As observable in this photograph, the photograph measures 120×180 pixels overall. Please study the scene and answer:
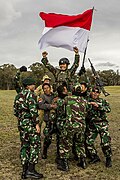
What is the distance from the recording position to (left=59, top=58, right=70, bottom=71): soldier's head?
7.18m

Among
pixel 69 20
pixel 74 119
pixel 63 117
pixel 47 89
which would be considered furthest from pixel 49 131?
pixel 69 20

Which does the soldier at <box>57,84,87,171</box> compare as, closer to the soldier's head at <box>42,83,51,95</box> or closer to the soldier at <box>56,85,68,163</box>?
the soldier at <box>56,85,68,163</box>

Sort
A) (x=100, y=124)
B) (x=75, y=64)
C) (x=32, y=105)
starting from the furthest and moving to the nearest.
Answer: (x=75, y=64) → (x=100, y=124) → (x=32, y=105)

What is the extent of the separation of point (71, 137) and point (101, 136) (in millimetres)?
775

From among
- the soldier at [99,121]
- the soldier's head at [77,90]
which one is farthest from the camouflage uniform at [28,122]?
the soldier at [99,121]

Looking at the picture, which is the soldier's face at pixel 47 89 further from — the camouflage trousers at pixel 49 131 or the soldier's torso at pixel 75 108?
the soldier's torso at pixel 75 108

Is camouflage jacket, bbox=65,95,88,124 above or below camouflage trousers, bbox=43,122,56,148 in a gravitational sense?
above

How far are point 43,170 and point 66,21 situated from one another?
164 inches

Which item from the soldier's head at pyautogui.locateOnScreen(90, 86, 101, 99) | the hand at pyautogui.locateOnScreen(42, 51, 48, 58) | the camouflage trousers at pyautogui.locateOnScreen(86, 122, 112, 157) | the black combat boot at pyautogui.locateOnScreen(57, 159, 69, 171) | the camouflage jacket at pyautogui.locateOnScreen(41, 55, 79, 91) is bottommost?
Result: the black combat boot at pyautogui.locateOnScreen(57, 159, 69, 171)

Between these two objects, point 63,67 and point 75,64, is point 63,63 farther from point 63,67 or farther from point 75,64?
point 75,64

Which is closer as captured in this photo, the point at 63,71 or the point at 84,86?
the point at 84,86

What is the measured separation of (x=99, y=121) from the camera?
22.1 feet

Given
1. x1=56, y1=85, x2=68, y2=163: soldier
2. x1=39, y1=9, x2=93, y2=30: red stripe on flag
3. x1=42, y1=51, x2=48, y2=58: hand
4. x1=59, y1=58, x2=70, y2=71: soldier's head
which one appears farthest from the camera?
x1=39, y1=9, x2=93, y2=30: red stripe on flag

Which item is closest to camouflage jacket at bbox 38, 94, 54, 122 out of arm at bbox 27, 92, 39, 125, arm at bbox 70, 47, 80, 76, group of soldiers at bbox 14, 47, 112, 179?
group of soldiers at bbox 14, 47, 112, 179
